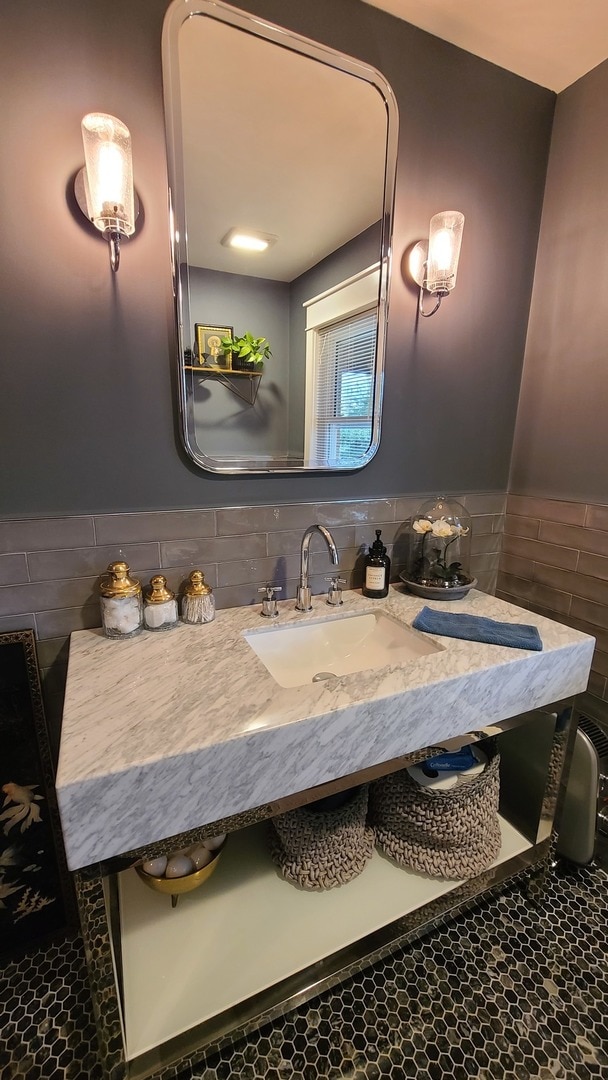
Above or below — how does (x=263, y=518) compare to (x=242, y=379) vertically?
below

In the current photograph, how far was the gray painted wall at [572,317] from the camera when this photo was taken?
1301mm

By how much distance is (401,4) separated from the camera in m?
1.09

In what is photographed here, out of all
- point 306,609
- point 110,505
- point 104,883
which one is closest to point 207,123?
point 110,505

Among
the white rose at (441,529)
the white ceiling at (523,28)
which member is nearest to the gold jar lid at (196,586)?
the white rose at (441,529)

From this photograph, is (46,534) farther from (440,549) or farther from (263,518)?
(440,549)

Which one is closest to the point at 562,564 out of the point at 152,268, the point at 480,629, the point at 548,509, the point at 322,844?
the point at 548,509

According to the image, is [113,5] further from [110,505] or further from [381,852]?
[381,852]

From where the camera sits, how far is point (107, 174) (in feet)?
2.79

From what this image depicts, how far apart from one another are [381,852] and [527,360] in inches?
64.8

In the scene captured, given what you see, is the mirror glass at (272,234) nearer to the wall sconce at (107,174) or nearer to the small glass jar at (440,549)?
the wall sconce at (107,174)

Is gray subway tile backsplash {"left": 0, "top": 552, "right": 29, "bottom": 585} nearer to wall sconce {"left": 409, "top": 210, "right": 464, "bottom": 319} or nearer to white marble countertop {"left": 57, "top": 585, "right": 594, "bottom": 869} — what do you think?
white marble countertop {"left": 57, "top": 585, "right": 594, "bottom": 869}

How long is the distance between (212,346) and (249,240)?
0.28 m

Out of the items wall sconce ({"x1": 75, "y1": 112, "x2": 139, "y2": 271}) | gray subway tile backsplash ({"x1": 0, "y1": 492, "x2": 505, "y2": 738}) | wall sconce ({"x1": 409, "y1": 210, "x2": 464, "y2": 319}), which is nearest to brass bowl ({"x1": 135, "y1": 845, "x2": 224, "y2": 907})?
gray subway tile backsplash ({"x1": 0, "y1": 492, "x2": 505, "y2": 738})

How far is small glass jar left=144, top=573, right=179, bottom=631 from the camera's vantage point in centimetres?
104
